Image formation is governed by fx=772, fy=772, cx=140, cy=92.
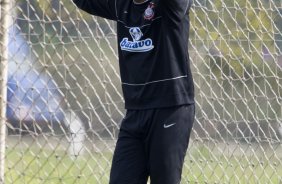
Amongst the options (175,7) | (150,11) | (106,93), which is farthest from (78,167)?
(175,7)

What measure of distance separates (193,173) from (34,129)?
1.24 metres

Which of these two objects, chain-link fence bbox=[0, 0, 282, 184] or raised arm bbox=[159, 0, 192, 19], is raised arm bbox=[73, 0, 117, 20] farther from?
chain-link fence bbox=[0, 0, 282, 184]

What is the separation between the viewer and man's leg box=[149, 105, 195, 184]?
416 centimetres

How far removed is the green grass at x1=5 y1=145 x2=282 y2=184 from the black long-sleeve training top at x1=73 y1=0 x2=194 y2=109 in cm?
148

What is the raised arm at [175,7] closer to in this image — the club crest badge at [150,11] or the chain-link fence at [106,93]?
the club crest badge at [150,11]

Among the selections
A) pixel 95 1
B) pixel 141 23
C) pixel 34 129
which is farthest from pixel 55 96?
pixel 141 23

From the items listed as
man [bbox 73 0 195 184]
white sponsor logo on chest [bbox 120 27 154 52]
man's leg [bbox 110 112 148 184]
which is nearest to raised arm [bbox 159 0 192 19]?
man [bbox 73 0 195 184]

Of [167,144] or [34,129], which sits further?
[34,129]

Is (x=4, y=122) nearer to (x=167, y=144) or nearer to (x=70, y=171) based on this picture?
(x=70, y=171)

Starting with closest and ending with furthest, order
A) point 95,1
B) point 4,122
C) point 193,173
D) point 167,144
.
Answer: point 167,144 → point 95,1 → point 4,122 → point 193,173

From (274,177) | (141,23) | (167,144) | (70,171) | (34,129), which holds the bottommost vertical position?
(274,177)

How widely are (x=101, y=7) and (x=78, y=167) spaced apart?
4.95ft

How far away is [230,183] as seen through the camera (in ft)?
19.5

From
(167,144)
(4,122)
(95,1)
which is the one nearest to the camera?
(167,144)
